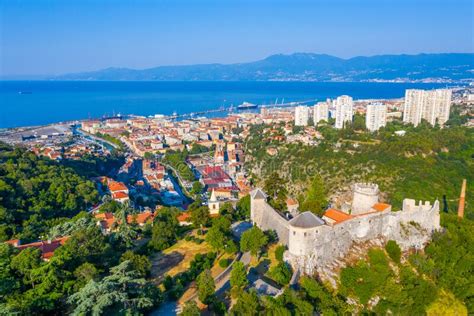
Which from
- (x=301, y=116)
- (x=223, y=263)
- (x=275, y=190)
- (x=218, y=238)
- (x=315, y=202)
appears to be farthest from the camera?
(x=301, y=116)

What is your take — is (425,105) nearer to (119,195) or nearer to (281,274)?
(119,195)

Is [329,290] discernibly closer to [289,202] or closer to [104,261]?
[289,202]

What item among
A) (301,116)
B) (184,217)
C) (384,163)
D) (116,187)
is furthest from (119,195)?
(301,116)

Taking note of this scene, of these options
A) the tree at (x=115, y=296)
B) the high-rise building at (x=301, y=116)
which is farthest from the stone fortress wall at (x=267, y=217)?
the high-rise building at (x=301, y=116)

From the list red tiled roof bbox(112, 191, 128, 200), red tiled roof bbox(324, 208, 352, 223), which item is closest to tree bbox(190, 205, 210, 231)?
red tiled roof bbox(324, 208, 352, 223)

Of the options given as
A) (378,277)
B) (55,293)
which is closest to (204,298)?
(55,293)

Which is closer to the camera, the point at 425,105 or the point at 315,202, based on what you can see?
the point at 315,202

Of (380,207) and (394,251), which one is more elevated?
(380,207)
